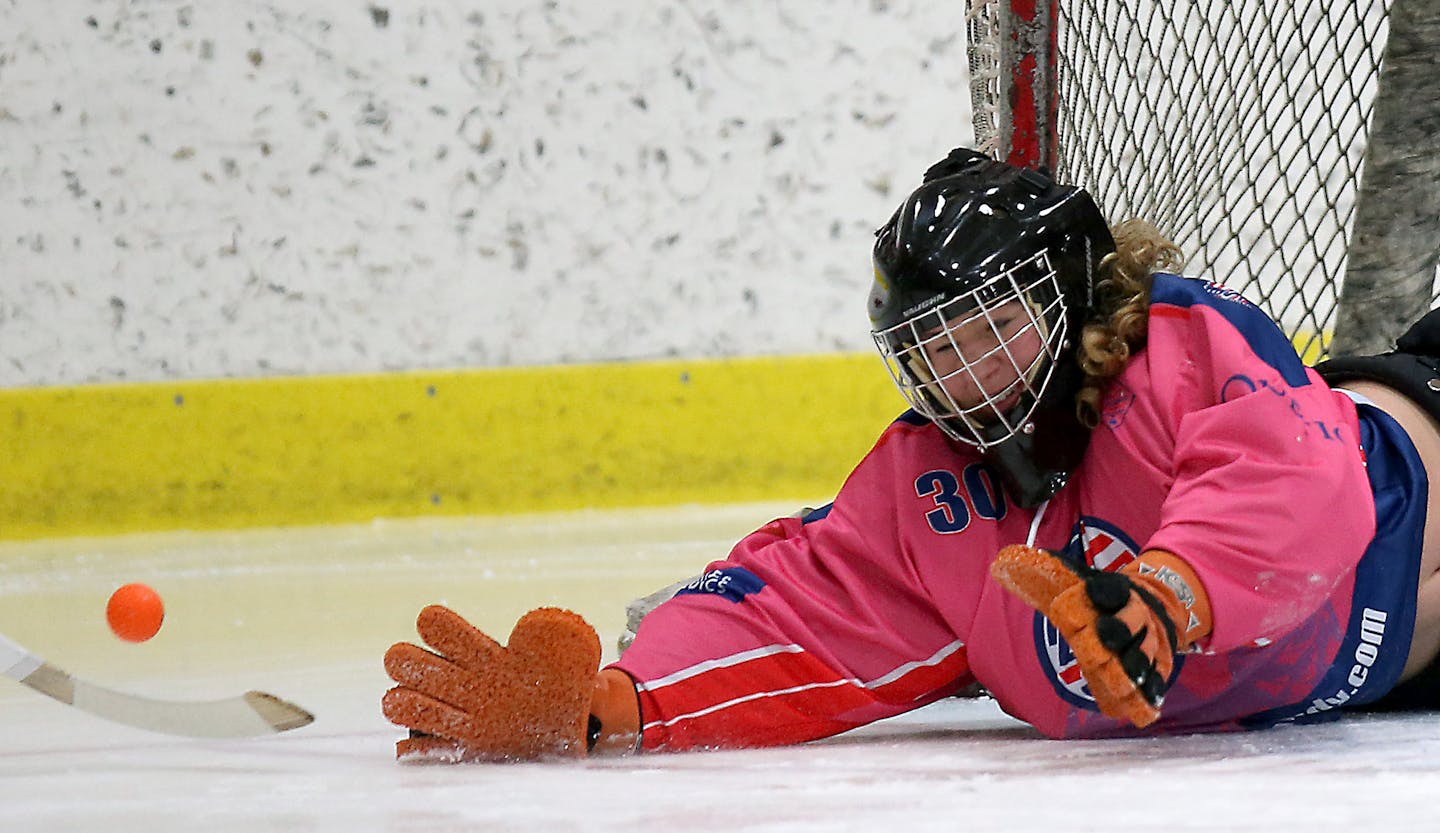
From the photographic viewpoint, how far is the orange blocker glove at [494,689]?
4.21 ft

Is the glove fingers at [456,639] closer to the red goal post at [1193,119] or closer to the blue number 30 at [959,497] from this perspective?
the blue number 30 at [959,497]

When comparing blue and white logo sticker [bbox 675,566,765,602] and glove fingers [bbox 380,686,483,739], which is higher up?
blue and white logo sticker [bbox 675,566,765,602]

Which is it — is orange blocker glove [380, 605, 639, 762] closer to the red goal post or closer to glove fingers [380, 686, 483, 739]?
glove fingers [380, 686, 483, 739]

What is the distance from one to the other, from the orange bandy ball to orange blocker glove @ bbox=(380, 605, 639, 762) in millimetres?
440

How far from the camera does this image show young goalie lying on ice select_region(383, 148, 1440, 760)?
121 centimetres

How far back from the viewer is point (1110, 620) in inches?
42.0

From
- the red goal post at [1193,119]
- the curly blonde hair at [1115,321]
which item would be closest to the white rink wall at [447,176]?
the red goal post at [1193,119]

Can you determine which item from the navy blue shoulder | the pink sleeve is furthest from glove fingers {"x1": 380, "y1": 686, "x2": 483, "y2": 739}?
the navy blue shoulder

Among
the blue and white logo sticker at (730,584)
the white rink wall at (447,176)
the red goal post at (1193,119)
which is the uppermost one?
the white rink wall at (447,176)

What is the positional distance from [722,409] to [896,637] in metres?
2.89

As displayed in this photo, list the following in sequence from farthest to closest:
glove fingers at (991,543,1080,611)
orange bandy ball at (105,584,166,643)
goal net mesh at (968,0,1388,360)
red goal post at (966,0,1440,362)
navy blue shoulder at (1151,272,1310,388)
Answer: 1. goal net mesh at (968,0,1388,360)
2. red goal post at (966,0,1440,362)
3. orange bandy ball at (105,584,166,643)
4. navy blue shoulder at (1151,272,1310,388)
5. glove fingers at (991,543,1080,611)

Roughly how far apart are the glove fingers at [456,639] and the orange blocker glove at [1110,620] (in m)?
0.45

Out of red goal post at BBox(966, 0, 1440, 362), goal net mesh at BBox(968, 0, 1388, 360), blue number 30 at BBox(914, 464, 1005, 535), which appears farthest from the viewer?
goal net mesh at BBox(968, 0, 1388, 360)

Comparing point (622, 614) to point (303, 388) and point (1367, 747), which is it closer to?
point (1367, 747)
